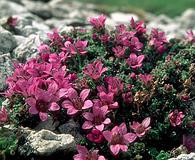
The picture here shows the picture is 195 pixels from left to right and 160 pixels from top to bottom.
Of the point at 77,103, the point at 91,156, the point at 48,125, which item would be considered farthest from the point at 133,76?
the point at 91,156

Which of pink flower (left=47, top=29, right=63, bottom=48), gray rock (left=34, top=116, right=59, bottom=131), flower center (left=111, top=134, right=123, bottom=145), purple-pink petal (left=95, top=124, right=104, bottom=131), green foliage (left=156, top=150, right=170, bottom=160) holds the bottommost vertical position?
green foliage (left=156, top=150, right=170, bottom=160)

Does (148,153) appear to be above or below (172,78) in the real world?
below

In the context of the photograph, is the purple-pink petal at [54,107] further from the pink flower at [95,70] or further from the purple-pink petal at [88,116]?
the pink flower at [95,70]

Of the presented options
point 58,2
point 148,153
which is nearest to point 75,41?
point 148,153

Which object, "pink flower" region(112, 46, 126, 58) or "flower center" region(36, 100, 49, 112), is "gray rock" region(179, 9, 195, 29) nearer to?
"pink flower" region(112, 46, 126, 58)

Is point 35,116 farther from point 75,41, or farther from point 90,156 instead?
point 75,41

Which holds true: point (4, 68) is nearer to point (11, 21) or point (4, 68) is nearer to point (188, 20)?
point (11, 21)

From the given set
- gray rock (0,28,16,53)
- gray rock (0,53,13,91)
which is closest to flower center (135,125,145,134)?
gray rock (0,53,13,91)
